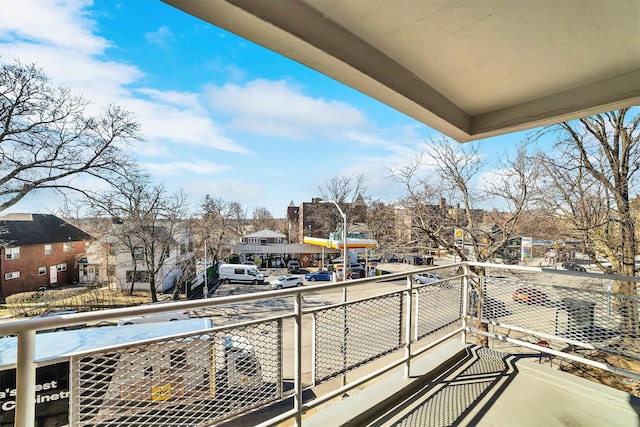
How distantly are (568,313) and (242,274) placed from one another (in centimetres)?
1947

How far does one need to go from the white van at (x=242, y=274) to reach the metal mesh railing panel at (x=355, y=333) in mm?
18425

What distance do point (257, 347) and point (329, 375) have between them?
1.80 feet

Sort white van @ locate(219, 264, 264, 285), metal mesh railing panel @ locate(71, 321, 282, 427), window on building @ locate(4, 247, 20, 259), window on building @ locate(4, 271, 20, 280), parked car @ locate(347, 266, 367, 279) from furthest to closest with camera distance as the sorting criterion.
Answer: parked car @ locate(347, 266, 367, 279) → white van @ locate(219, 264, 264, 285) → window on building @ locate(4, 271, 20, 280) → window on building @ locate(4, 247, 20, 259) → metal mesh railing panel @ locate(71, 321, 282, 427)

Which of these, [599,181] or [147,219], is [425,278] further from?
→ [147,219]

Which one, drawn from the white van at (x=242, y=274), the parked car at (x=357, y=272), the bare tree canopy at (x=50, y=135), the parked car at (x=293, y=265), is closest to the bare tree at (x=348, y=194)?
the parked car at (x=357, y=272)

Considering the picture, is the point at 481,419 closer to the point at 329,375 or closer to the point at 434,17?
the point at 329,375

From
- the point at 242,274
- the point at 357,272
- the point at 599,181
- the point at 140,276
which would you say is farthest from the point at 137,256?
the point at 599,181

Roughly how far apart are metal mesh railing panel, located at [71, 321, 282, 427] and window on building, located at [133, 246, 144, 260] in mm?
15569

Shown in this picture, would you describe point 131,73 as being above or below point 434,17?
above

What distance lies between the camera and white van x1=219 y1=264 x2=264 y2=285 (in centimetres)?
1955

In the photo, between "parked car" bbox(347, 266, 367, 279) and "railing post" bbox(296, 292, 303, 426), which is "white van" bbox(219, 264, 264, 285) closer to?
"parked car" bbox(347, 266, 367, 279)

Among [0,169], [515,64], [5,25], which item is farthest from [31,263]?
[515,64]

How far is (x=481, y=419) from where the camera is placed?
1.65m

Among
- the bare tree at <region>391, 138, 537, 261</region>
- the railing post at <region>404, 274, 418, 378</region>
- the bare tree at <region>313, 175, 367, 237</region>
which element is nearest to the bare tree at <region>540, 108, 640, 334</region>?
the bare tree at <region>391, 138, 537, 261</region>
